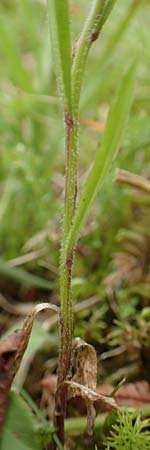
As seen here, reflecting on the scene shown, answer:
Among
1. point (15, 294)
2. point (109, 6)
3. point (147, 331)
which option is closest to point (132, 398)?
Answer: point (147, 331)

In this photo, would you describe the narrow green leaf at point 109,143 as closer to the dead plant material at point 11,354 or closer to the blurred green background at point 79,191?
the dead plant material at point 11,354

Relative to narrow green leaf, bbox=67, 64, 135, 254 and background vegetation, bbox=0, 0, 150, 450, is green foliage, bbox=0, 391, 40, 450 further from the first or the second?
narrow green leaf, bbox=67, 64, 135, 254

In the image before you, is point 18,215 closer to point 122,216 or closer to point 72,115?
point 122,216

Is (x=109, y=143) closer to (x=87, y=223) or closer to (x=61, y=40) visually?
(x=61, y=40)

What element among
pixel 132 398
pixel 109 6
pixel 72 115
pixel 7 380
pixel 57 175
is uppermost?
pixel 109 6

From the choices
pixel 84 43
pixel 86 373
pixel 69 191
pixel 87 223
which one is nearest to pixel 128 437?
pixel 86 373

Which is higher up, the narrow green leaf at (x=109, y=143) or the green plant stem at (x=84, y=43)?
the green plant stem at (x=84, y=43)

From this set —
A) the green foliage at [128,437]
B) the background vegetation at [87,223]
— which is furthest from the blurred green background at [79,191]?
the green foliage at [128,437]
